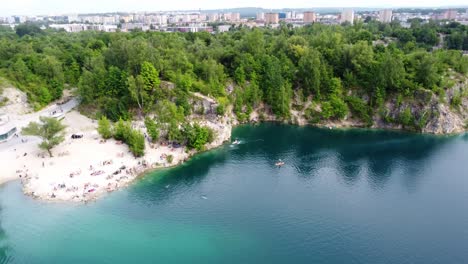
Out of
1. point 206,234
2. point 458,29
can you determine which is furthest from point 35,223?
point 458,29

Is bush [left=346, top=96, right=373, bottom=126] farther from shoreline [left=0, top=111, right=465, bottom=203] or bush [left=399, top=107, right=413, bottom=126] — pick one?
shoreline [left=0, top=111, right=465, bottom=203]

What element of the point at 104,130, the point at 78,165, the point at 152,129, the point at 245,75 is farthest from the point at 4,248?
the point at 245,75

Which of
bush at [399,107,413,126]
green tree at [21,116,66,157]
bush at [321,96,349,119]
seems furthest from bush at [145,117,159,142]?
bush at [399,107,413,126]

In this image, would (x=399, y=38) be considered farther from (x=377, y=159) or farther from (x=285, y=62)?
(x=377, y=159)

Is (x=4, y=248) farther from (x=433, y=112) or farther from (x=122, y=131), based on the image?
(x=433, y=112)

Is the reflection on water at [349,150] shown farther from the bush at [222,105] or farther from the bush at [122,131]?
the bush at [122,131]
